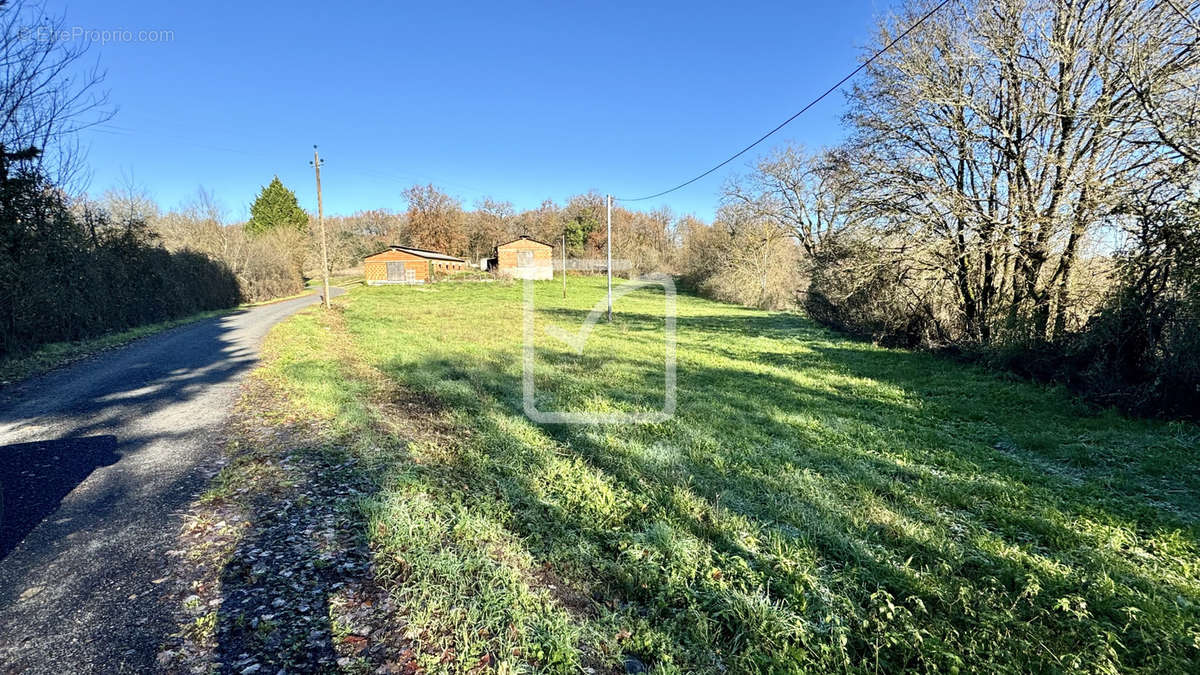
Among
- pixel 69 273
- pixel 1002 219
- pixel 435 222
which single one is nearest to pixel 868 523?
pixel 1002 219

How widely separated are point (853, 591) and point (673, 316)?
1921cm

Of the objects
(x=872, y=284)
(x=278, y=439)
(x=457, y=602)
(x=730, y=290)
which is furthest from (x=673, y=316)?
(x=457, y=602)

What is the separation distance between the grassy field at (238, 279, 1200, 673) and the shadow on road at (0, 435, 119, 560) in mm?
1618

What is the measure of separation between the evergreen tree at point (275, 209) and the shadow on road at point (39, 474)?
5446 centimetres

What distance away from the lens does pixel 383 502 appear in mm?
3605

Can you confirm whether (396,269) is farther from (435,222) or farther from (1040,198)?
(1040,198)

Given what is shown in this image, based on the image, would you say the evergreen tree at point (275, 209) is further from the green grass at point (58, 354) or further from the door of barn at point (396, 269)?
the green grass at point (58, 354)

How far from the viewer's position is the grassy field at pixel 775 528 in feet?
7.81

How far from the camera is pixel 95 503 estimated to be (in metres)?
3.54

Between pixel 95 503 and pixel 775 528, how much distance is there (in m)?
5.26

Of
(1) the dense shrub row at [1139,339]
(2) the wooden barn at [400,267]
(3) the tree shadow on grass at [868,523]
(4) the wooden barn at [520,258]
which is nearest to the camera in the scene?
(3) the tree shadow on grass at [868,523]
